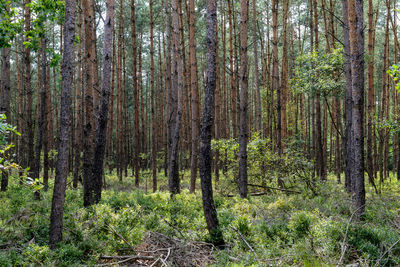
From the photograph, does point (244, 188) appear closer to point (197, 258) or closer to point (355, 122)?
point (355, 122)

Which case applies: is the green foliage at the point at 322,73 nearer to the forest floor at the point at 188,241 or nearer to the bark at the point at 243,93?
the bark at the point at 243,93

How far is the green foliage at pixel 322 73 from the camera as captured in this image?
10.5m

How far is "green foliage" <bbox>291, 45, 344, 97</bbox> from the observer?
34.4 feet

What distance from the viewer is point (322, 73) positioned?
11.0m

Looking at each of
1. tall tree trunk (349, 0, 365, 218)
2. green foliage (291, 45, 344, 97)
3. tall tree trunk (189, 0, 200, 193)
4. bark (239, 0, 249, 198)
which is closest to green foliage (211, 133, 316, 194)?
tall tree trunk (189, 0, 200, 193)

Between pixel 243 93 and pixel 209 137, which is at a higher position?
pixel 243 93

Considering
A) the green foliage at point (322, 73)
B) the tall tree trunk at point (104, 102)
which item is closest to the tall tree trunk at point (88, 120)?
the tall tree trunk at point (104, 102)

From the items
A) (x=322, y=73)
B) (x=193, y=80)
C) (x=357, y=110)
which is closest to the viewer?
(x=357, y=110)

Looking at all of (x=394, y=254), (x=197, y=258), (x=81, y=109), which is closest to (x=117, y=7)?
(x=81, y=109)

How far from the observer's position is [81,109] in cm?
1118

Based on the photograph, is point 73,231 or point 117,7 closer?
point 73,231

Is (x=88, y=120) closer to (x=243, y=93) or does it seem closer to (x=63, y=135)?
(x=63, y=135)

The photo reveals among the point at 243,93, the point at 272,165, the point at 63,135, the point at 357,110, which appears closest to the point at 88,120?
the point at 63,135

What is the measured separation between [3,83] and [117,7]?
12265mm
